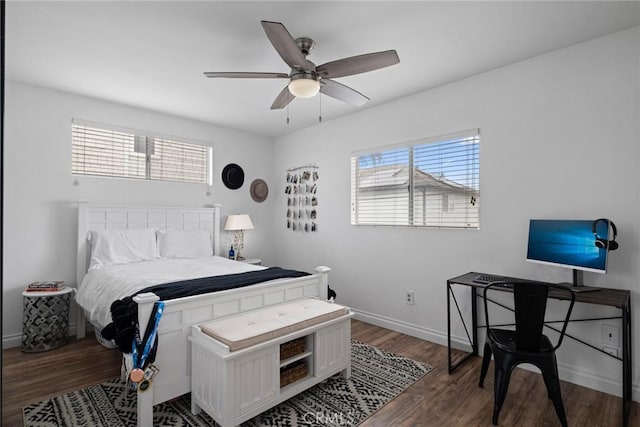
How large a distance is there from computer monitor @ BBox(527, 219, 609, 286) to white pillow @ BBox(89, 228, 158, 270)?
377cm

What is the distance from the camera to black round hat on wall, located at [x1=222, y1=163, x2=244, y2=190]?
485 centimetres

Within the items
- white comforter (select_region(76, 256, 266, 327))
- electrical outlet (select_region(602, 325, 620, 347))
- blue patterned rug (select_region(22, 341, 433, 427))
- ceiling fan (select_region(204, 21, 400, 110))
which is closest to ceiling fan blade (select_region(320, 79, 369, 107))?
ceiling fan (select_region(204, 21, 400, 110))

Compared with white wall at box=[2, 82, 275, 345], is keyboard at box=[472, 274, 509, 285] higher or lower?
lower

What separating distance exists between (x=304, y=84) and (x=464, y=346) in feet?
8.96

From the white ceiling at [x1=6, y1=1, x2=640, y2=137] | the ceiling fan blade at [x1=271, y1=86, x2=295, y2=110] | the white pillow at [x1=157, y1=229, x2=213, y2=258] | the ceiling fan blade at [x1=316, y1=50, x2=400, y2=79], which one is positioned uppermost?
the white ceiling at [x1=6, y1=1, x2=640, y2=137]

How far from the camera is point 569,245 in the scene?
245 centimetres

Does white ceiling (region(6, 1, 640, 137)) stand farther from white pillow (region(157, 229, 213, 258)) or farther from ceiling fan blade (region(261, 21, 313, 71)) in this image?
white pillow (region(157, 229, 213, 258))

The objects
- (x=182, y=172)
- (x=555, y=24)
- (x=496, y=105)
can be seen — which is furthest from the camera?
(x=182, y=172)

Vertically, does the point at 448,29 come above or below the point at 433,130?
above

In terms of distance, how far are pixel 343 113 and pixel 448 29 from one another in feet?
6.29

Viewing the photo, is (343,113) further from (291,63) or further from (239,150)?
(291,63)

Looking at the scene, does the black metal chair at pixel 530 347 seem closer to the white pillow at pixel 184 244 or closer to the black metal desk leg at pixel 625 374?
the black metal desk leg at pixel 625 374

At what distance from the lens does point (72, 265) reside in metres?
3.61

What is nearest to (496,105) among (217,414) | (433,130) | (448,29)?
(433,130)
